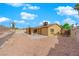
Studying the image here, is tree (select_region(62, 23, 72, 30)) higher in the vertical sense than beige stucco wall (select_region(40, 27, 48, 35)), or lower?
higher

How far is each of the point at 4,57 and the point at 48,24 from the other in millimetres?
757

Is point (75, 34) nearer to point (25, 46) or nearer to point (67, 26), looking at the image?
point (67, 26)

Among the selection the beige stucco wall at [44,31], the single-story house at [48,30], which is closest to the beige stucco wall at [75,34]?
the single-story house at [48,30]

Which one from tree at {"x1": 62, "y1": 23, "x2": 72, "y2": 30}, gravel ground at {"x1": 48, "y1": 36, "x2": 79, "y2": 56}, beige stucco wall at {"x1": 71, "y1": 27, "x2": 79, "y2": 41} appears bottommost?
gravel ground at {"x1": 48, "y1": 36, "x2": 79, "y2": 56}

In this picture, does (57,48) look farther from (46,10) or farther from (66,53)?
(46,10)

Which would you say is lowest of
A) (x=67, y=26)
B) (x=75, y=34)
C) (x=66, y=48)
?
(x=66, y=48)

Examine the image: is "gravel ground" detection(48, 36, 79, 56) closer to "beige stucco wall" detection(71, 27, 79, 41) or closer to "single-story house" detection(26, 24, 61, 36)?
"beige stucco wall" detection(71, 27, 79, 41)

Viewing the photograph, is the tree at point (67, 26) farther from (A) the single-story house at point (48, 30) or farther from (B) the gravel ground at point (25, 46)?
(B) the gravel ground at point (25, 46)

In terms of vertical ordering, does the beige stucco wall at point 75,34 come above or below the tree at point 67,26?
below

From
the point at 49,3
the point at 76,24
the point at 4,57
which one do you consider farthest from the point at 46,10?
the point at 4,57

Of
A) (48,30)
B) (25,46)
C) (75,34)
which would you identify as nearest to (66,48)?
(75,34)

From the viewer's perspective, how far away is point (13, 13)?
565 centimetres

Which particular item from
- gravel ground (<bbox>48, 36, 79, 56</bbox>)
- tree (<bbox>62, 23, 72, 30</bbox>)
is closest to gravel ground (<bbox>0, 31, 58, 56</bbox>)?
gravel ground (<bbox>48, 36, 79, 56</bbox>)

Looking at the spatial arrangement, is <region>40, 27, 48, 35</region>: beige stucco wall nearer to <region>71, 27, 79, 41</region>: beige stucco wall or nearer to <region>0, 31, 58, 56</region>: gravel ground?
<region>0, 31, 58, 56</region>: gravel ground
